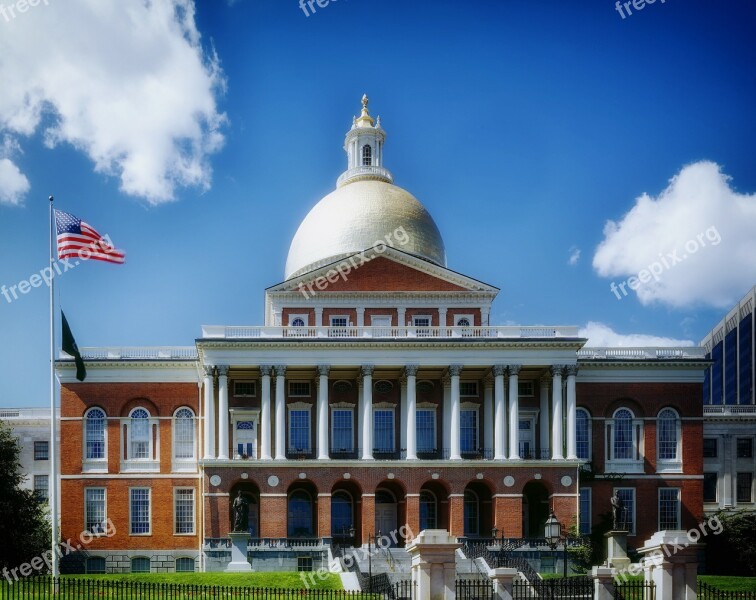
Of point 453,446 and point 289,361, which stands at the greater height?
point 289,361

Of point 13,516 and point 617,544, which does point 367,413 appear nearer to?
point 617,544

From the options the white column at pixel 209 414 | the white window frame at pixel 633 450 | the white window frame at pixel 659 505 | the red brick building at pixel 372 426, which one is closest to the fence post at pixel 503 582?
the red brick building at pixel 372 426

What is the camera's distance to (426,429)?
68.9 m

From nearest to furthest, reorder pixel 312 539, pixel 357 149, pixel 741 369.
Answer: pixel 312 539, pixel 357 149, pixel 741 369

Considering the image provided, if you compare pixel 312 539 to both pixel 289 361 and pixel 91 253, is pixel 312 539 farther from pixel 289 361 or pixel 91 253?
pixel 91 253

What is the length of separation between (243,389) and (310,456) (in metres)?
5.67

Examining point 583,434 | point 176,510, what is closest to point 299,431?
point 176,510

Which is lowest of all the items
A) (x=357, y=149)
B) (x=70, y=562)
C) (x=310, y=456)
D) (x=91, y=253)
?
(x=70, y=562)

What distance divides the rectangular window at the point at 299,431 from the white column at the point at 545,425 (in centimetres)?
1384

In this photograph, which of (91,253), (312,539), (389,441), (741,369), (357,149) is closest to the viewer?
(91,253)

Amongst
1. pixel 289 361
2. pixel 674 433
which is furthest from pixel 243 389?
pixel 674 433

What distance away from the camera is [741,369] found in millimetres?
152625

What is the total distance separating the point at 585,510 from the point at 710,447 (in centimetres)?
1794

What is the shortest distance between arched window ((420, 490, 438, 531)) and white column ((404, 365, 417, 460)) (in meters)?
3.48
